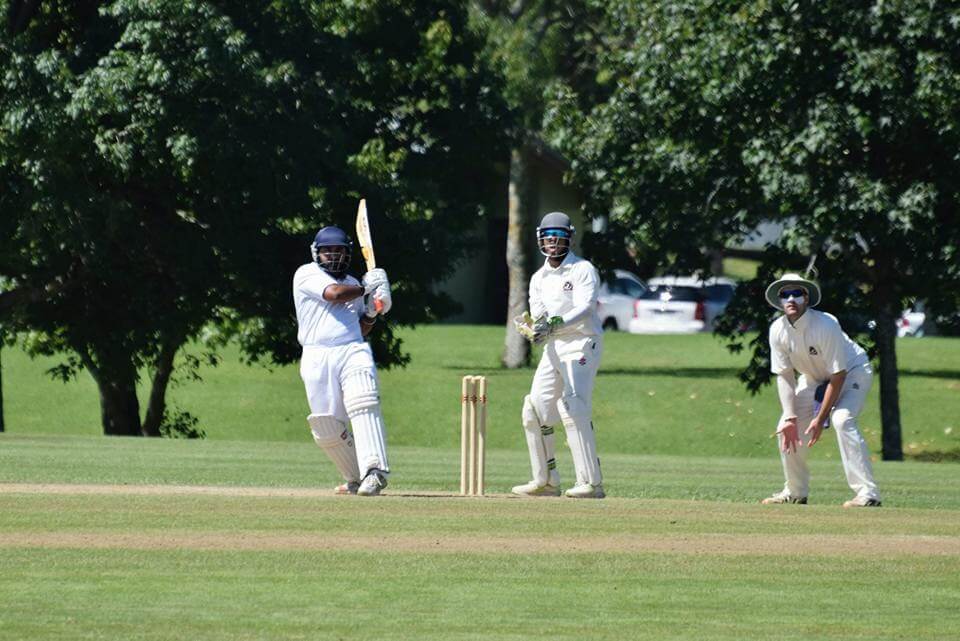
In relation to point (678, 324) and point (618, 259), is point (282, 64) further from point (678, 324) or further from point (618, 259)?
point (678, 324)

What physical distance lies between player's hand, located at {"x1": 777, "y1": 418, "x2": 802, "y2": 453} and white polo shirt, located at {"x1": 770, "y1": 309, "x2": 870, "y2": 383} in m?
0.35

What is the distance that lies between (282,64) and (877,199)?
305 inches

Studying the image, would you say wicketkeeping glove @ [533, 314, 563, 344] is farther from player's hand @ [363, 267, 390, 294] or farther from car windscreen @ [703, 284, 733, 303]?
car windscreen @ [703, 284, 733, 303]

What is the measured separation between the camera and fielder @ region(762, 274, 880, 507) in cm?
1346

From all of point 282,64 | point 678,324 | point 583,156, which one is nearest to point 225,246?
point 282,64

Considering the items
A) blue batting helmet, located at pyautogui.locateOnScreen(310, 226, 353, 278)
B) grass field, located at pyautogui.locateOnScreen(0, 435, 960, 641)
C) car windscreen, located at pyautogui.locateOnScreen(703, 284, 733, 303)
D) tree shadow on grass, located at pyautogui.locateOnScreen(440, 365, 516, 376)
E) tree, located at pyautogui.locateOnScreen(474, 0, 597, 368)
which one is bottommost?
grass field, located at pyautogui.locateOnScreen(0, 435, 960, 641)

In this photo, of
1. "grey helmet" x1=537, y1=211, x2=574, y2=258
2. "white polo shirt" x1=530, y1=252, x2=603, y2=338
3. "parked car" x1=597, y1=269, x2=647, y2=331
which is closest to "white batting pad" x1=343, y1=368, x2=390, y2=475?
"white polo shirt" x1=530, y1=252, x2=603, y2=338

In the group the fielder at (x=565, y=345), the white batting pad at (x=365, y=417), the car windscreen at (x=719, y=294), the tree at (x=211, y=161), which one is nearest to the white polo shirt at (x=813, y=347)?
the fielder at (x=565, y=345)

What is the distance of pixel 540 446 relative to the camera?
13.6m

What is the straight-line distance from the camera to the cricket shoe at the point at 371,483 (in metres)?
12.9

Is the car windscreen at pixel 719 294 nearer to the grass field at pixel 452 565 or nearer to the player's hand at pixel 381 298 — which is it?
the grass field at pixel 452 565

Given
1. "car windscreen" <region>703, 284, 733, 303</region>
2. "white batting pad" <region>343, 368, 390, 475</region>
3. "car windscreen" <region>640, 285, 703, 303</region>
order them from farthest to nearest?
"car windscreen" <region>703, 284, 733, 303</region> < "car windscreen" <region>640, 285, 703, 303</region> < "white batting pad" <region>343, 368, 390, 475</region>

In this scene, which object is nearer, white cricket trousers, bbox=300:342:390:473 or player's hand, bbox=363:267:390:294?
white cricket trousers, bbox=300:342:390:473

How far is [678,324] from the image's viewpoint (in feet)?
158
